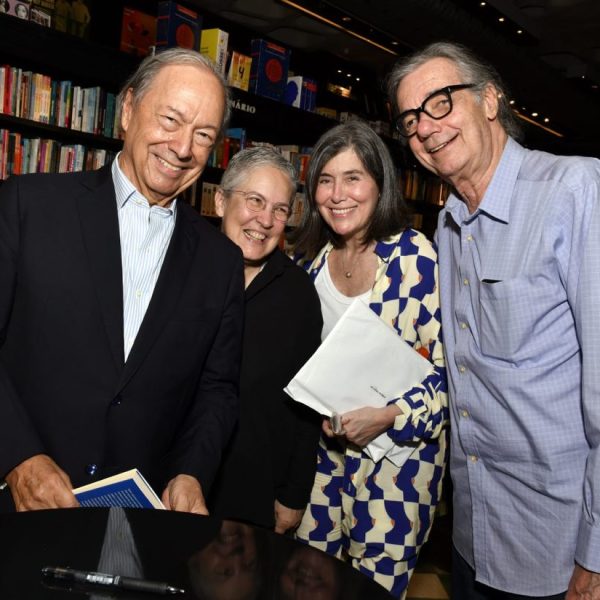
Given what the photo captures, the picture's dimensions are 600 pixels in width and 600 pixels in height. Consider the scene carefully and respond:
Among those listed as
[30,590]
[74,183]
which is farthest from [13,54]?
Result: [30,590]

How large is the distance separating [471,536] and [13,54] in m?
3.87

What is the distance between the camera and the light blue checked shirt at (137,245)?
1.48 metres

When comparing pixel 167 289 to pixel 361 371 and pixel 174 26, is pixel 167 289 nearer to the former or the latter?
pixel 361 371

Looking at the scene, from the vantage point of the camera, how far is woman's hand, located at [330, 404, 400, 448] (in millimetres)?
1880

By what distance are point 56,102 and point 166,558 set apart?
407 cm

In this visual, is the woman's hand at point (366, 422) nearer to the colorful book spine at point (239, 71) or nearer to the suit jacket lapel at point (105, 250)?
the suit jacket lapel at point (105, 250)

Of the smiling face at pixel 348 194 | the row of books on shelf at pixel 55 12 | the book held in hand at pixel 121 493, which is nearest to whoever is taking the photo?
the book held in hand at pixel 121 493

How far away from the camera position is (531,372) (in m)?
1.44

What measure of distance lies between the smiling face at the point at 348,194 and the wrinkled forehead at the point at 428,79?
0.49 m

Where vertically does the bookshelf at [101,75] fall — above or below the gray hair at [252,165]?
above

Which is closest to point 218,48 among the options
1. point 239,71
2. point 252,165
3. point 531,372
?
point 239,71

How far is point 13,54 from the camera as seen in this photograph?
395 centimetres

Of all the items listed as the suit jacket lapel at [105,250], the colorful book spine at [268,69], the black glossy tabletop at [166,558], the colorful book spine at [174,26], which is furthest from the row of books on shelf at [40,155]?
the black glossy tabletop at [166,558]

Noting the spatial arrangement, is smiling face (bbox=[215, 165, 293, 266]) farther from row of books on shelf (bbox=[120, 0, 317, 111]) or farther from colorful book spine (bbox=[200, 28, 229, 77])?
colorful book spine (bbox=[200, 28, 229, 77])
